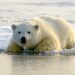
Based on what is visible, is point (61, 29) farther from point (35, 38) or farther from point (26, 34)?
point (26, 34)

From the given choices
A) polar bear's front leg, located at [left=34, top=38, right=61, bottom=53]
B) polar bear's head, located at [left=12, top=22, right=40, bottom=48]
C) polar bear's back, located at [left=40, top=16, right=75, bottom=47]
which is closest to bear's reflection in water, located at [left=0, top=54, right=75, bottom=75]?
polar bear's head, located at [left=12, top=22, right=40, bottom=48]

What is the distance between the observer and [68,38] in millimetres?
10672

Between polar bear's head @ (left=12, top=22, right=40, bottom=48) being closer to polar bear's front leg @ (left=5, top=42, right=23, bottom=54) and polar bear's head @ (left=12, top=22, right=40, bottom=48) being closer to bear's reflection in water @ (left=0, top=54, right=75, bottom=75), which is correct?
polar bear's front leg @ (left=5, top=42, right=23, bottom=54)

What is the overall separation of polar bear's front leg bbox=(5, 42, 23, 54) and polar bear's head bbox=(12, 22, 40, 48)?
0.49 ft

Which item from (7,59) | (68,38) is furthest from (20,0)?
(7,59)

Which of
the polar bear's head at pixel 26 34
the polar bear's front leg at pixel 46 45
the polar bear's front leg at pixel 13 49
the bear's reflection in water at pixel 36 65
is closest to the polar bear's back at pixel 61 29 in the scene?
the polar bear's front leg at pixel 46 45

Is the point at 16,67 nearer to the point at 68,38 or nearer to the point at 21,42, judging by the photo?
the point at 21,42

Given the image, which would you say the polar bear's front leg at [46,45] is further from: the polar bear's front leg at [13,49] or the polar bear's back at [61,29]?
the polar bear's back at [61,29]

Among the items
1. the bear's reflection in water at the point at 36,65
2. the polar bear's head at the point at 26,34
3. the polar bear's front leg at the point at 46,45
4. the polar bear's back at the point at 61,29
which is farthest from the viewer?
the polar bear's back at the point at 61,29

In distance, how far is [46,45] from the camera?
31.9 feet

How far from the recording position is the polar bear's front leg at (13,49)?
9.70 meters

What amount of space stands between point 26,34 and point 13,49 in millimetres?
555

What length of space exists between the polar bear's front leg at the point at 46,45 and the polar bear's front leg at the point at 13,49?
0.40 m

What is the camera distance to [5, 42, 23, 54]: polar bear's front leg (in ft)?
31.8
